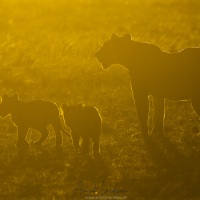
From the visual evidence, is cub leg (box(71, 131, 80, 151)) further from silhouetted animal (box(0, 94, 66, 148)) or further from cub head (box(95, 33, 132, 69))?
cub head (box(95, 33, 132, 69))

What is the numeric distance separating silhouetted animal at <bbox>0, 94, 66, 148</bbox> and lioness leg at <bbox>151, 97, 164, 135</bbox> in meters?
1.88

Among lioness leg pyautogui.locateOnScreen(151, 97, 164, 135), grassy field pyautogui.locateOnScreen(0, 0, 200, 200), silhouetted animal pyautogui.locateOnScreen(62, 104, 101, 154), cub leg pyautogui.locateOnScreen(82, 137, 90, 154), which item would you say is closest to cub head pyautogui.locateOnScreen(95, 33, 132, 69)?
lioness leg pyautogui.locateOnScreen(151, 97, 164, 135)

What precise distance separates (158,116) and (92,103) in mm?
3072

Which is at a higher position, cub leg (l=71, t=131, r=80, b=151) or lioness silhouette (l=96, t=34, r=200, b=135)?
lioness silhouette (l=96, t=34, r=200, b=135)

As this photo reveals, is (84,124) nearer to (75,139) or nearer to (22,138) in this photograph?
(75,139)

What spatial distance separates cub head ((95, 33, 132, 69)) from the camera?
15062 millimetres

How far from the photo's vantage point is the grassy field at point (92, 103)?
12336mm

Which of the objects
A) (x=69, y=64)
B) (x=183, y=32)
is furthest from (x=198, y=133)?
(x=183, y=32)

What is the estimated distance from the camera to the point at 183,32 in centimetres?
2808

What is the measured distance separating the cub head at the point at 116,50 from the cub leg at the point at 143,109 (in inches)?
26.6

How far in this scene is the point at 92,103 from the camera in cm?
1808

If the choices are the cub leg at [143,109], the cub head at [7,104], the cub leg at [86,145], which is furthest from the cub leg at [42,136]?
the cub leg at [143,109]

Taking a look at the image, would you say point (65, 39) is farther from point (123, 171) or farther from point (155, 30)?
point (123, 171)

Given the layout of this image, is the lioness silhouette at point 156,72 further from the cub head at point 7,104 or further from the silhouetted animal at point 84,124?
the cub head at point 7,104
